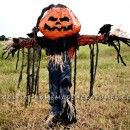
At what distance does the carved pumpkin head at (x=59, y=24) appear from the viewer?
5496 millimetres

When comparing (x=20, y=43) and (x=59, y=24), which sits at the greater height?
(x=59, y=24)

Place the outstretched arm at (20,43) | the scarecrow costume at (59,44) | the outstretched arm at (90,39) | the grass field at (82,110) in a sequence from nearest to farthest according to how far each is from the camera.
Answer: the outstretched arm at (90,39) → the scarecrow costume at (59,44) → the outstretched arm at (20,43) → the grass field at (82,110)

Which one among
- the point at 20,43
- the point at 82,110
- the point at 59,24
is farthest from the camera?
the point at 82,110

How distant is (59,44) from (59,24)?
0.33 metres

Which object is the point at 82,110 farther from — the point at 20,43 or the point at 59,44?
the point at 20,43

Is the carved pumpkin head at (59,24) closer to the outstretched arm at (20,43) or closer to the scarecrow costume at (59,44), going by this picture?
the scarecrow costume at (59,44)

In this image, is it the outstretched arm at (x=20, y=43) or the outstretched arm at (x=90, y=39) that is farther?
the outstretched arm at (x=20, y=43)

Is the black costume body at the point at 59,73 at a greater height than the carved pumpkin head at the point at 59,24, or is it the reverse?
the carved pumpkin head at the point at 59,24

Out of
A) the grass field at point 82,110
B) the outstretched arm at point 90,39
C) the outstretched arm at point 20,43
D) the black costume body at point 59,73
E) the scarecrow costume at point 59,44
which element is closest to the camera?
the outstretched arm at point 90,39

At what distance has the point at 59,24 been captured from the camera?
18.1 feet

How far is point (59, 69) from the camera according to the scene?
18.7 ft

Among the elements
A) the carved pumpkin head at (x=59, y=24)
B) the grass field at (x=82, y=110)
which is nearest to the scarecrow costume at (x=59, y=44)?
the carved pumpkin head at (x=59, y=24)

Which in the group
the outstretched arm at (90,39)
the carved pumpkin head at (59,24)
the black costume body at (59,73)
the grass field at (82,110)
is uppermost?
the carved pumpkin head at (59,24)

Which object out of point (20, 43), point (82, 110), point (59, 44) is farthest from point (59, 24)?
point (82, 110)
